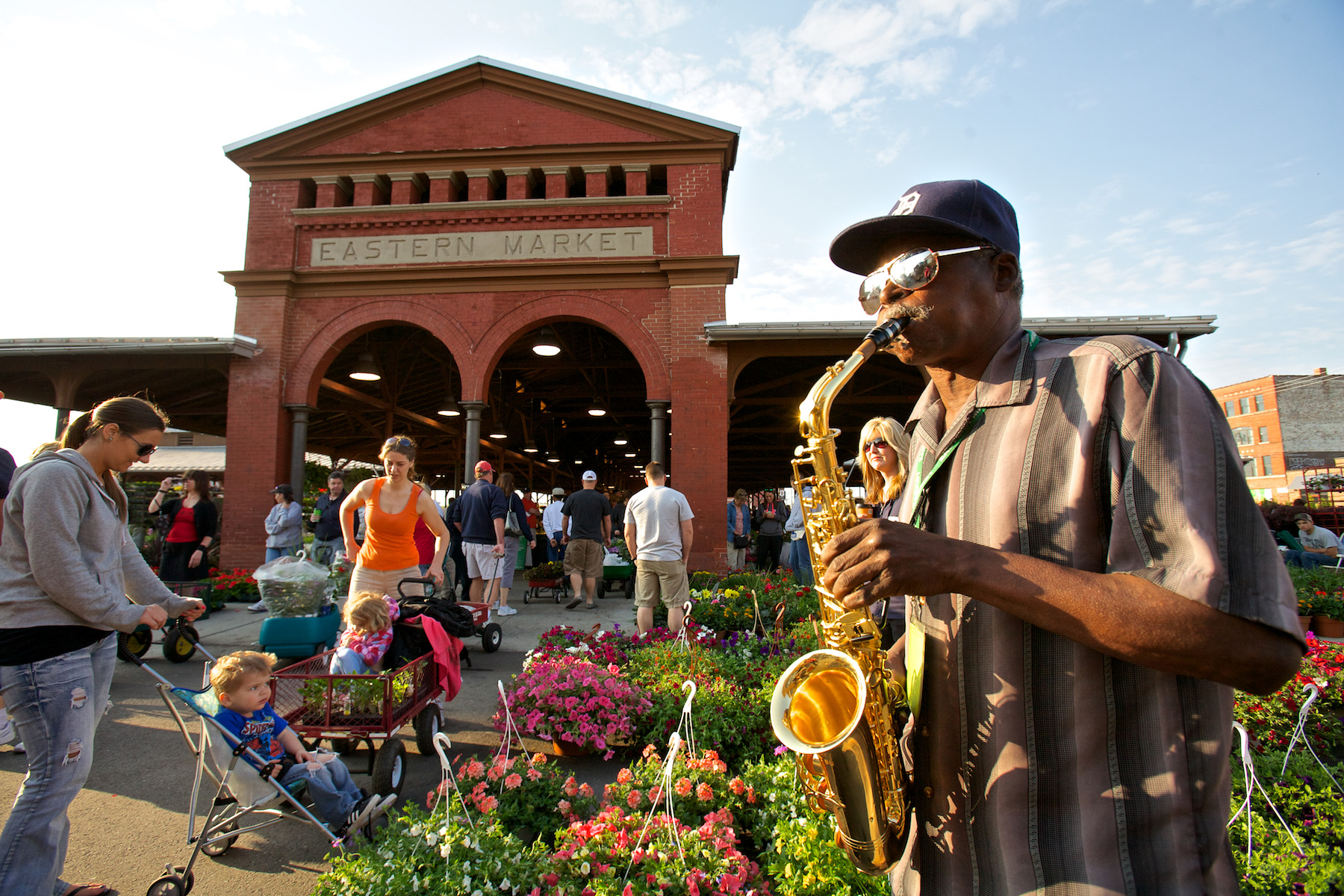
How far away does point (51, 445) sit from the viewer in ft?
11.2

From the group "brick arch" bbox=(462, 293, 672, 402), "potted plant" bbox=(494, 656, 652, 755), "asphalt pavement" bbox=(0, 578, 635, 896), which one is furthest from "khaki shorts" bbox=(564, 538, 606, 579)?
"potted plant" bbox=(494, 656, 652, 755)

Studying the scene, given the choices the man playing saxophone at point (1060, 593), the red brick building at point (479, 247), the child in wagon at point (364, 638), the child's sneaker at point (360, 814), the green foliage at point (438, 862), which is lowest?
the child's sneaker at point (360, 814)

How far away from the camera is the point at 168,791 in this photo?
169 inches

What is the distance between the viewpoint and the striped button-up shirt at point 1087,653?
100 centimetres

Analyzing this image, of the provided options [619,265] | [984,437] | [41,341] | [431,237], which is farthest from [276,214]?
[984,437]

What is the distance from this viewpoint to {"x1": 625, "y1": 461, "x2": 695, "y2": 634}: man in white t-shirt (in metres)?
7.32

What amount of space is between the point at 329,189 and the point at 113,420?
1203 centimetres

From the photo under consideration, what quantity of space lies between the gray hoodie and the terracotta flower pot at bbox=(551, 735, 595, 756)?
2777mm

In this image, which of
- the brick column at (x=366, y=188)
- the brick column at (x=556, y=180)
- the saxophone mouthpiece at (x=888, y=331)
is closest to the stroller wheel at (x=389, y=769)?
the saxophone mouthpiece at (x=888, y=331)

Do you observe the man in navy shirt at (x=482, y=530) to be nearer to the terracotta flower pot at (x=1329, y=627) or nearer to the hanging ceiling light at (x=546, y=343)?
the hanging ceiling light at (x=546, y=343)

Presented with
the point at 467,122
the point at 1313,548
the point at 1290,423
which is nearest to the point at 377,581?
the point at 467,122

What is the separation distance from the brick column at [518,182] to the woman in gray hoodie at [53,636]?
11111 millimetres

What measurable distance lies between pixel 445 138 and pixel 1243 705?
14755 mm

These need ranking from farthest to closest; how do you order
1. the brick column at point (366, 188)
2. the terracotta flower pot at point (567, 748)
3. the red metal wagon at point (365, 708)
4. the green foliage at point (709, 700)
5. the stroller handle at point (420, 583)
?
the brick column at point (366, 188), the stroller handle at point (420, 583), the terracotta flower pot at point (567, 748), the green foliage at point (709, 700), the red metal wagon at point (365, 708)
